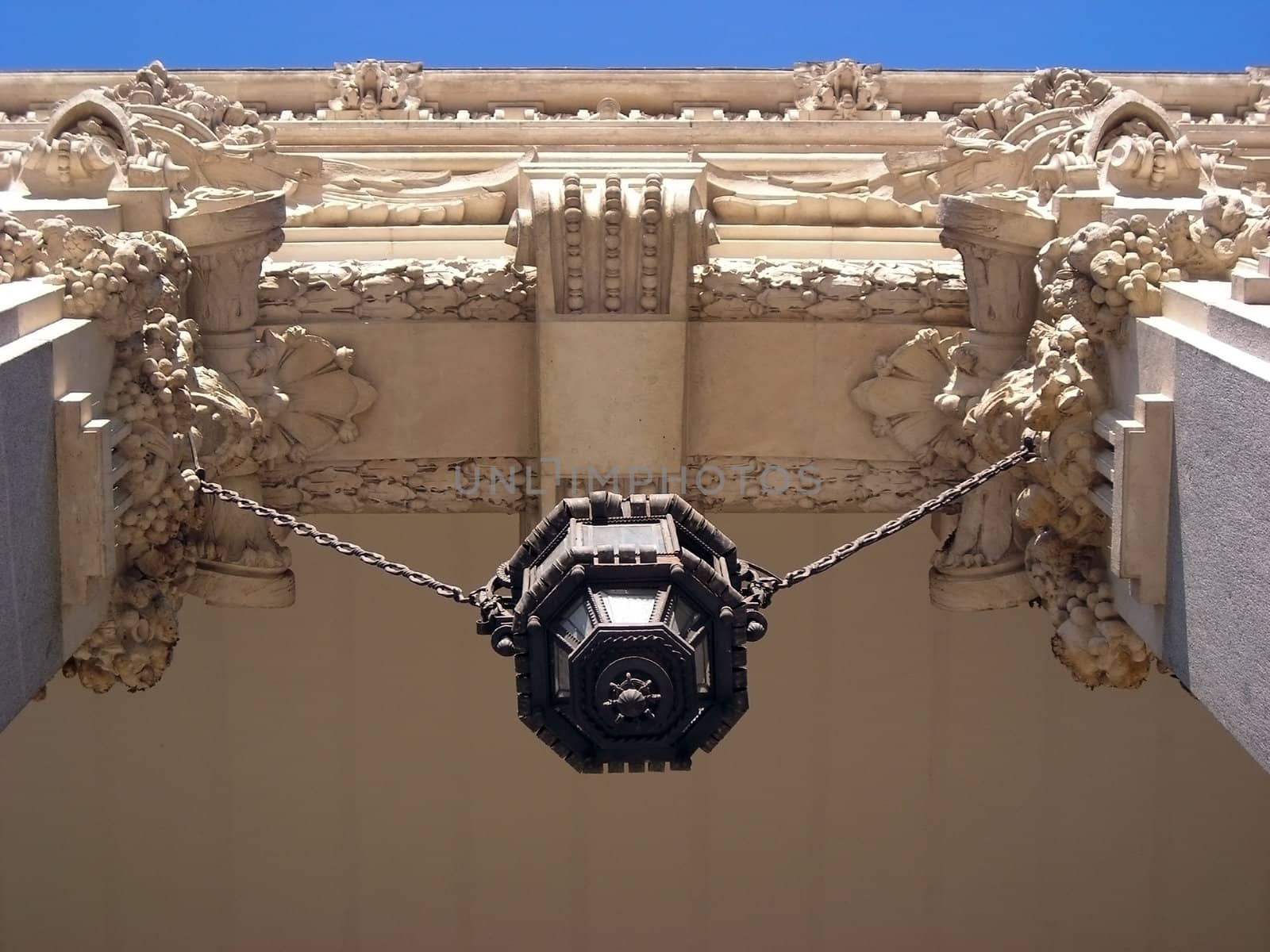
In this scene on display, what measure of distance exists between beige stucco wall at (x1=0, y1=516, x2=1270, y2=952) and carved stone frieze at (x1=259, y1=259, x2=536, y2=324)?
275 cm

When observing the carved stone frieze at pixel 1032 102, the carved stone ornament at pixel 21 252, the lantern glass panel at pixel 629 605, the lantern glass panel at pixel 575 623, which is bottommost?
the lantern glass panel at pixel 575 623

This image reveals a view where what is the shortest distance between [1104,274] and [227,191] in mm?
4605

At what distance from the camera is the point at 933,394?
960 centimetres

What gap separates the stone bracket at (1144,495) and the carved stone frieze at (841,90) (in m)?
6.77

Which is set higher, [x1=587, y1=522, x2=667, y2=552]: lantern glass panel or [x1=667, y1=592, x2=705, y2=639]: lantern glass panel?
[x1=587, y1=522, x2=667, y2=552]: lantern glass panel

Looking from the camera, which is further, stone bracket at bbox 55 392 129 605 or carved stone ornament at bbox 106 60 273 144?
carved stone ornament at bbox 106 60 273 144

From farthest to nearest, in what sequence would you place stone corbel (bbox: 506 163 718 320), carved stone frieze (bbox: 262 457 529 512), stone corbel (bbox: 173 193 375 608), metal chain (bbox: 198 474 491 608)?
carved stone frieze (bbox: 262 457 529 512) < stone corbel (bbox: 506 163 718 320) < stone corbel (bbox: 173 193 375 608) < metal chain (bbox: 198 474 491 608)

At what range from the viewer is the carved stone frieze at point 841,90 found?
14.1 m

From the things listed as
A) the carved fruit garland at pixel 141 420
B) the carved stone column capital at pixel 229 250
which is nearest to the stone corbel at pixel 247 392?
the carved stone column capital at pixel 229 250

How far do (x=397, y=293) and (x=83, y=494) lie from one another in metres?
2.48

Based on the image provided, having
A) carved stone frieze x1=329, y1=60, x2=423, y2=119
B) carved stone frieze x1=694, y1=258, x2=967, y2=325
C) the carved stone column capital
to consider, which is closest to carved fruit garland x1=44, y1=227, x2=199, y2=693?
the carved stone column capital

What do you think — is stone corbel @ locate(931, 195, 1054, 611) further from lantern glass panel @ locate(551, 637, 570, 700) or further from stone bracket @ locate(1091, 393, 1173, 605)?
lantern glass panel @ locate(551, 637, 570, 700)

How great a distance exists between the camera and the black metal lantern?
239 inches

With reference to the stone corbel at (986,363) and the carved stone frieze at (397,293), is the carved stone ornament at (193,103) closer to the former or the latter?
the carved stone frieze at (397,293)
